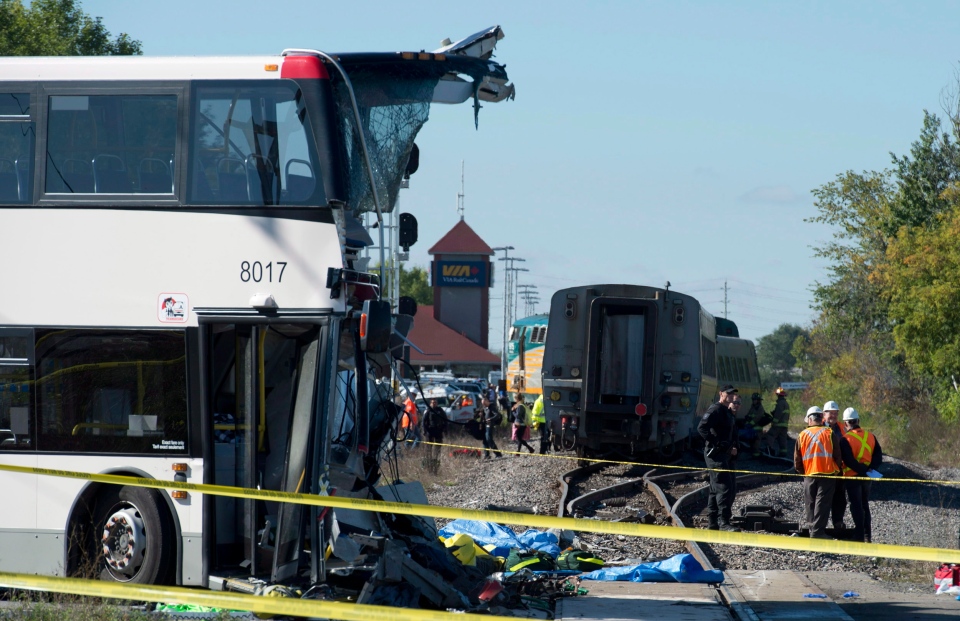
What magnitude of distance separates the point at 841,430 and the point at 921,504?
137 inches

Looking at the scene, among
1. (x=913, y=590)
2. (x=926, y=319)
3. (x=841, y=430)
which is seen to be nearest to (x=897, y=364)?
(x=926, y=319)

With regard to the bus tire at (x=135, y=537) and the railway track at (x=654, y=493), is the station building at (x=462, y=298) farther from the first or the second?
the bus tire at (x=135, y=537)

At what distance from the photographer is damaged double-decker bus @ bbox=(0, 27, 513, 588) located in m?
8.66

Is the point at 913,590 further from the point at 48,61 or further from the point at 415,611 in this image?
the point at 48,61

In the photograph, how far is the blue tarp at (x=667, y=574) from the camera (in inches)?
405

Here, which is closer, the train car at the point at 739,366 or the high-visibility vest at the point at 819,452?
the high-visibility vest at the point at 819,452

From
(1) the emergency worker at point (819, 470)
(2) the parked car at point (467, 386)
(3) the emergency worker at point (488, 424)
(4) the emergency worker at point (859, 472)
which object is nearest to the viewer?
(4) the emergency worker at point (859, 472)

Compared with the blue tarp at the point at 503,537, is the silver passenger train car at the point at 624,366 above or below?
above

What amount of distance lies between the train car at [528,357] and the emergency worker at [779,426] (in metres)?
6.55

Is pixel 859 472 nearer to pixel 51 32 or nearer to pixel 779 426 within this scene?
pixel 779 426

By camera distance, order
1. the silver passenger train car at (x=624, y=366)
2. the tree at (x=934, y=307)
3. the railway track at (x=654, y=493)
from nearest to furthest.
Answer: the railway track at (x=654, y=493)
the silver passenger train car at (x=624, y=366)
the tree at (x=934, y=307)

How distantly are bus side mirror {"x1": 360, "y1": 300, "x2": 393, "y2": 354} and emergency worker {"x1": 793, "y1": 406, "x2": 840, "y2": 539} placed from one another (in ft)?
20.7

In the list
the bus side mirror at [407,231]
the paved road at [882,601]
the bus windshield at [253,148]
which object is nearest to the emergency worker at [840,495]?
the paved road at [882,601]

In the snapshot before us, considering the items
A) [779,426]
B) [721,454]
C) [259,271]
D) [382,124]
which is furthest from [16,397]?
[779,426]
